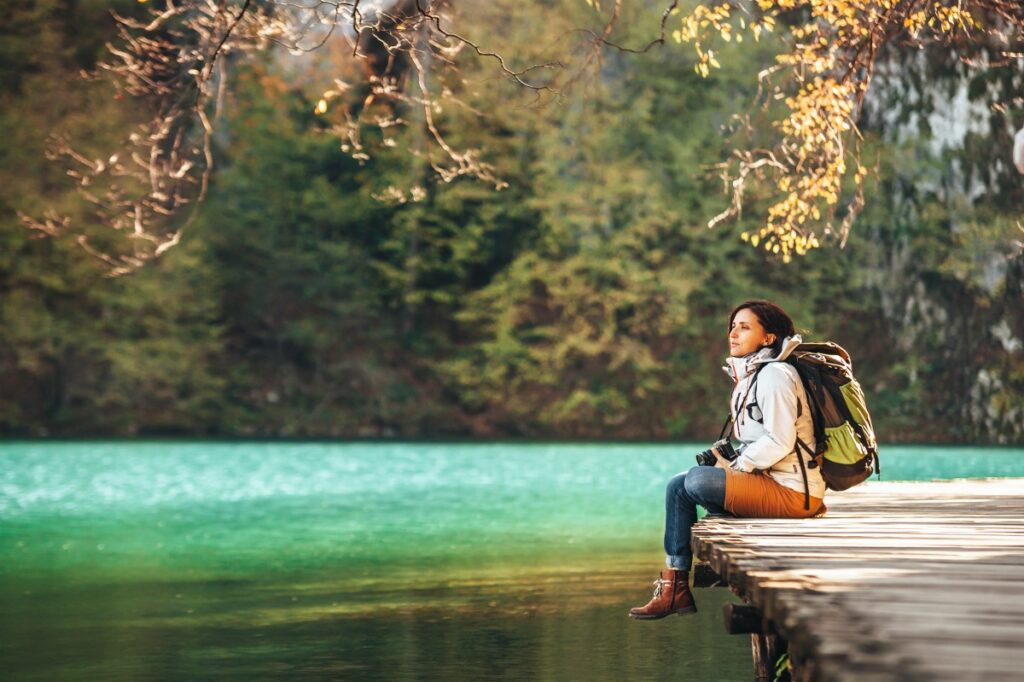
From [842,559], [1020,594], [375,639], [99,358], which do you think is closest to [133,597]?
[375,639]

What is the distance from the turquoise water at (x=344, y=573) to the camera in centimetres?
795

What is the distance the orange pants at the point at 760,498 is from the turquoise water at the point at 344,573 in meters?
1.16

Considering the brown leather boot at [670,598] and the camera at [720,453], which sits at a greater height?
the camera at [720,453]

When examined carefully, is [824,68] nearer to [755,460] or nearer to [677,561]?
[755,460]

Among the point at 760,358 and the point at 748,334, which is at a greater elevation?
the point at 748,334

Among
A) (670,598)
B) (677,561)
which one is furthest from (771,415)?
(670,598)

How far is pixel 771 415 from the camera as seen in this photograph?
6051 mm

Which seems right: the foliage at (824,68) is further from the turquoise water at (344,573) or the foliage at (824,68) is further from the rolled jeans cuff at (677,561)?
the rolled jeans cuff at (677,561)

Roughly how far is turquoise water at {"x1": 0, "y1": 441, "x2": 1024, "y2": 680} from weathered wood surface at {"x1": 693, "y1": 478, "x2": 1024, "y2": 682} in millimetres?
1400

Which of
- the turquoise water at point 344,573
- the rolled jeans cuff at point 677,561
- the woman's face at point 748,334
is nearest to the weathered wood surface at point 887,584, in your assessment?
the rolled jeans cuff at point 677,561

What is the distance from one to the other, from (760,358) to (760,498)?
679 millimetres

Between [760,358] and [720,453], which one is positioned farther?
[720,453]

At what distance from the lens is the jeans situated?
638cm

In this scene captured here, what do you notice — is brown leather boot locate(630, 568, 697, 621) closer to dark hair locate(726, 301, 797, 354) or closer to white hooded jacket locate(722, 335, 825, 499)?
white hooded jacket locate(722, 335, 825, 499)
